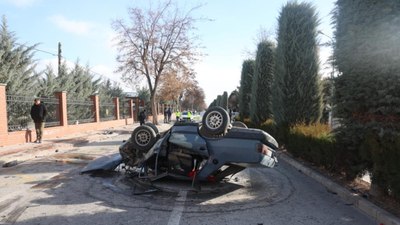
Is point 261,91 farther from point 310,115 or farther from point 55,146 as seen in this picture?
point 55,146

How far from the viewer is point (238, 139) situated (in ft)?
22.7

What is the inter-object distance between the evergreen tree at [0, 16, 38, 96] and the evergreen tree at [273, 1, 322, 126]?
41.5 feet

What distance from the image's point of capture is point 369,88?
6.74 m

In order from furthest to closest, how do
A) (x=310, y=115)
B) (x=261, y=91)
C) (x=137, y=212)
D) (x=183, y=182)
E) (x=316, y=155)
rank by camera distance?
(x=261, y=91) < (x=310, y=115) < (x=316, y=155) < (x=183, y=182) < (x=137, y=212)

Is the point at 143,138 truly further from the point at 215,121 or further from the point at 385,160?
the point at 385,160

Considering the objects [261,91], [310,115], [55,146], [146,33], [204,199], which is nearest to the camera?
[204,199]

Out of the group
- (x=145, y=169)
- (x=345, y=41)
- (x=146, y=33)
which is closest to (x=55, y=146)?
(x=145, y=169)

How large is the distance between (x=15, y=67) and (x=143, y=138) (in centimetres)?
1479

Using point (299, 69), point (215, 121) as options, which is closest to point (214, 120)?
point (215, 121)

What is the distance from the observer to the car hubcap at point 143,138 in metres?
8.08

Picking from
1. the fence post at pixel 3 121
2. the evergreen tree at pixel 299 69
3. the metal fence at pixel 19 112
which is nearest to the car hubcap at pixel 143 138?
the evergreen tree at pixel 299 69

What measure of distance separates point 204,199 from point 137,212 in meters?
1.36

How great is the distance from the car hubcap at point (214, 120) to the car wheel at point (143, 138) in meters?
1.48

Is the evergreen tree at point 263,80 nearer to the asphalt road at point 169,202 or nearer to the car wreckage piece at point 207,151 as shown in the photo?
the asphalt road at point 169,202
